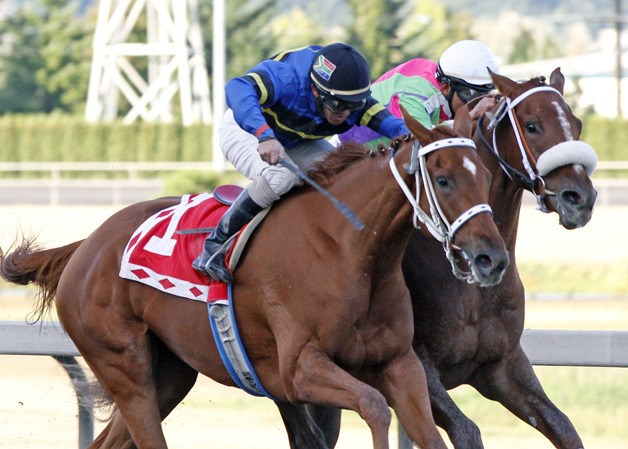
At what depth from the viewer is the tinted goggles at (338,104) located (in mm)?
4730

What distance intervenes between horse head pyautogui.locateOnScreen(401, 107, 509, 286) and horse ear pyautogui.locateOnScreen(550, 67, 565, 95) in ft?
2.33

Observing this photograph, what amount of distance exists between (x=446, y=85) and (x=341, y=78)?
0.79 metres

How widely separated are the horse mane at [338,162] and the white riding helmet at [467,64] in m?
→ 0.75

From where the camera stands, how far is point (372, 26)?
164 feet

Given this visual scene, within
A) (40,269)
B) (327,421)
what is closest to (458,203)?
(327,421)

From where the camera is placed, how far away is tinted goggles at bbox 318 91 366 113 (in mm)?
4730

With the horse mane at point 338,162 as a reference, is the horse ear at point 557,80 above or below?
above

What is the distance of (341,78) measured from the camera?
4684 mm

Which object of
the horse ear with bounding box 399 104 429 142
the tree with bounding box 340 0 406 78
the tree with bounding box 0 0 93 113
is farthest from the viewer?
the tree with bounding box 340 0 406 78

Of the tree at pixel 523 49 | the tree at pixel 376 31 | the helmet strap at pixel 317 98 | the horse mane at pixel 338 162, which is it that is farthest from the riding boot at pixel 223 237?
the tree at pixel 523 49

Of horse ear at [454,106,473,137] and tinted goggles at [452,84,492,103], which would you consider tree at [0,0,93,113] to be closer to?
tinted goggles at [452,84,492,103]

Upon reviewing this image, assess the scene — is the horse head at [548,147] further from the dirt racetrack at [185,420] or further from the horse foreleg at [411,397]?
the dirt racetrack at [185,420]

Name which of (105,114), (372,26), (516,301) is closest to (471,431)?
(516,301)

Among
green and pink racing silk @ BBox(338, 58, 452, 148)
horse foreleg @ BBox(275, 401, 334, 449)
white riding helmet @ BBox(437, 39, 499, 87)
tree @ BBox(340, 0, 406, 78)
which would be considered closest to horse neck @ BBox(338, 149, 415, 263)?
green and pink racing silk @ BBox(338, 58, 452, 148)
